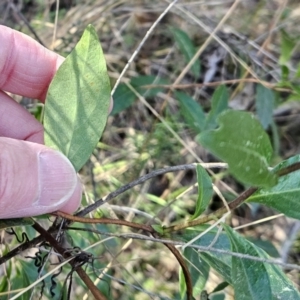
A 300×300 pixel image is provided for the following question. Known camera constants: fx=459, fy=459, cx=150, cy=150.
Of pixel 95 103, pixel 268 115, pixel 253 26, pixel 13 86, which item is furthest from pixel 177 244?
pixel 253 26

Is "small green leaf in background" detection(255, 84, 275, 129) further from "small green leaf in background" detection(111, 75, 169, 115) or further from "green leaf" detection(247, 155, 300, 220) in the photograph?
"green leaf" detection(247, 155, 300, 220)

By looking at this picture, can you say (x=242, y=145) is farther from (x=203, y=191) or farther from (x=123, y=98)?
(x=123, y=98)

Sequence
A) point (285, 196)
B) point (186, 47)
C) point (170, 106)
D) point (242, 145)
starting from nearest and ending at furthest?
1. point (242, 145)
2. point (285, 196)
3. point (186, 47)
4. point (170, 106)

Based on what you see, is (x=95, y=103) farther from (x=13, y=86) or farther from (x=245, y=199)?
(x=13, y=86)

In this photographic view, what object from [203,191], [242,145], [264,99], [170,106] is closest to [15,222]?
[203,191]

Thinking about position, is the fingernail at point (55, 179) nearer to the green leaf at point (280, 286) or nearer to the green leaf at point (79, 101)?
the green leaf at point (79, 101)

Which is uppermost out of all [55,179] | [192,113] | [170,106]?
[55,179]

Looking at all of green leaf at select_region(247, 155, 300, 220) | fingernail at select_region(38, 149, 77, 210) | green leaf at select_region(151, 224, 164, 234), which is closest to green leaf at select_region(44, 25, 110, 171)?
fingernail at select_region(38, 149, 77, 210)
